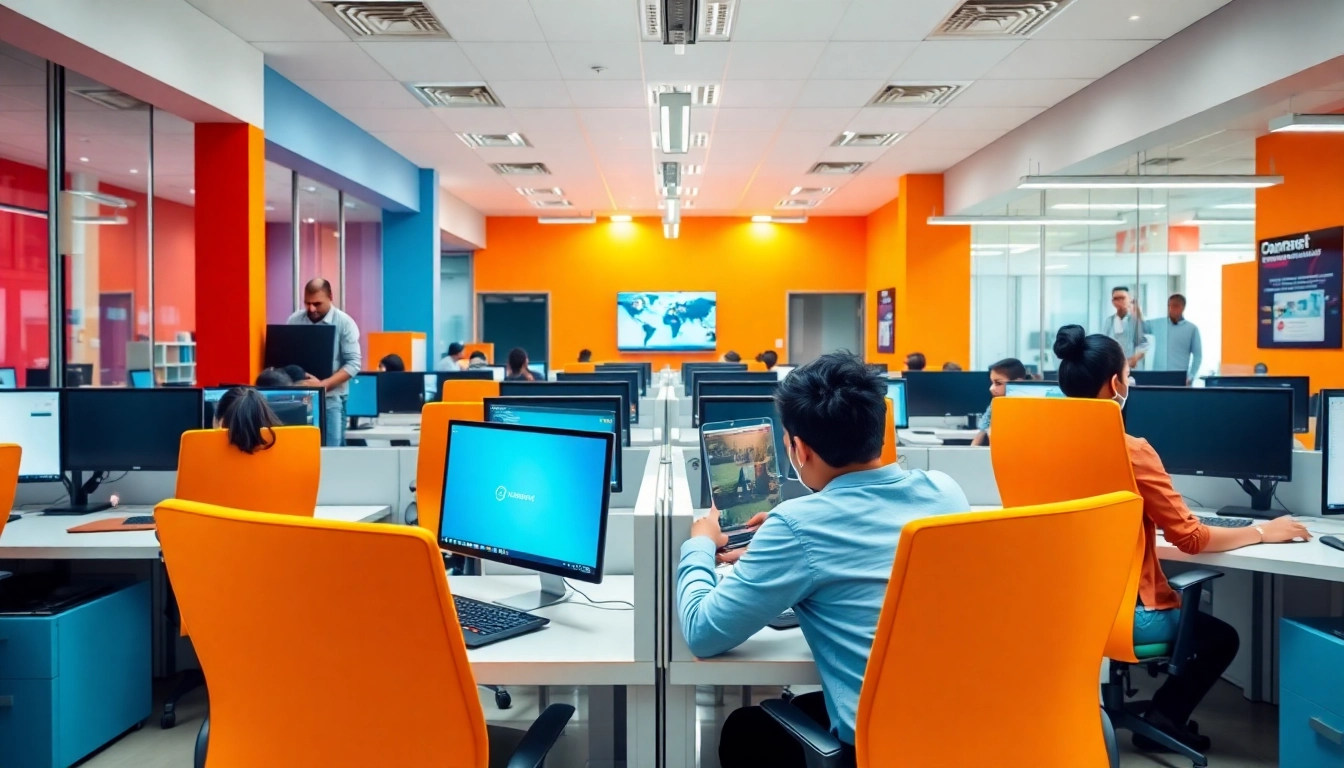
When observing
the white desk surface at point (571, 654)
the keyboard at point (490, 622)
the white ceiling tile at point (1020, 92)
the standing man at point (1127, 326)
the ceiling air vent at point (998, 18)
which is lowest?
the white desk surface at point (571, 654)

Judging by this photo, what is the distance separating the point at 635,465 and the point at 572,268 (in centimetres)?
1121

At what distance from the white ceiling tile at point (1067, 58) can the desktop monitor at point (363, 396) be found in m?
5.63

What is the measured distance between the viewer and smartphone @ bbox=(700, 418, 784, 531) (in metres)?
2.22

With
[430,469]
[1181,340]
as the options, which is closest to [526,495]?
[430,469]

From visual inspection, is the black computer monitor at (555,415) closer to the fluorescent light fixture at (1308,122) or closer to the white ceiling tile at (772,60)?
the white ceiling tile at (772,60)

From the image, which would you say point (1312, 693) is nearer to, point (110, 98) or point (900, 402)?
point (900, 402)

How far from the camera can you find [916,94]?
7441 mm

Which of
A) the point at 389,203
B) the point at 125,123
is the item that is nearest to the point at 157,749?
the point at 125,123

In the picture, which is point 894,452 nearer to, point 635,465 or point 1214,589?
point 635,465

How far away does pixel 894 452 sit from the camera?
3348 millimetres

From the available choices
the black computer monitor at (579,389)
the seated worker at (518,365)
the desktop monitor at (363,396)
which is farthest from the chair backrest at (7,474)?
the desktop monitor at (363,396)

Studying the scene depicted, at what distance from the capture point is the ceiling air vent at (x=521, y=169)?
10.3 m

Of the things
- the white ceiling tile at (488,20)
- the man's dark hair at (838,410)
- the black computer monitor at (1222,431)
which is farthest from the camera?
the white ceiling tile at (488,20)

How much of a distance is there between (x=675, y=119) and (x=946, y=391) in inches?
117
